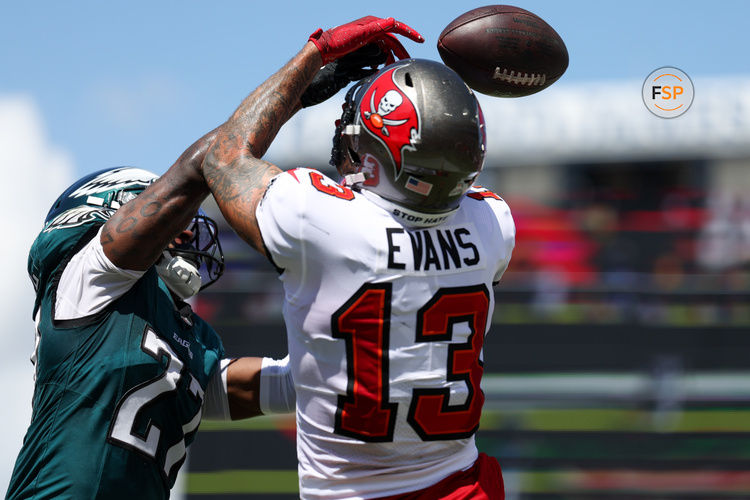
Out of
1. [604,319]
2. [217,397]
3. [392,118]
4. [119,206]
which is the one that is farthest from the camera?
[604,319]

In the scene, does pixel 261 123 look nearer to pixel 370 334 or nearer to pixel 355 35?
pixel 355 35

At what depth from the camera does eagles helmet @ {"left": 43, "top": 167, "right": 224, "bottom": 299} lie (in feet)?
9.00

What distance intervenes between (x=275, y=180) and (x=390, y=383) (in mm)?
552

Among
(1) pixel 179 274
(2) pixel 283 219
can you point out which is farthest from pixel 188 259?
(2) pixel 283 219

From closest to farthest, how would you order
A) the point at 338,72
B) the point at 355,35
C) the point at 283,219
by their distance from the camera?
1. the point at 283,219
2. the point at 355,35
3. the point at 338,72

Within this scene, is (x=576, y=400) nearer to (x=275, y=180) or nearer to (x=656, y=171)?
(x=656, y=171)

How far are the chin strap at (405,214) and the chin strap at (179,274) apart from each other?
2.92ft

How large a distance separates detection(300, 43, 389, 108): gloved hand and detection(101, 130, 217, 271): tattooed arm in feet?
1.19

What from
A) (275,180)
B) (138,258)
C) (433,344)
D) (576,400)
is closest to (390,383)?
(433,344)

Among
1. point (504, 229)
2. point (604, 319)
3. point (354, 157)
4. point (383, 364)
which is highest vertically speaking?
point (354, 157)

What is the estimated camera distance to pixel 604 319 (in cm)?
631

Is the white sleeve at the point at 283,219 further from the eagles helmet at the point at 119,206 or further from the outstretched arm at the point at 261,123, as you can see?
the eagles helmet at the point at 119,206

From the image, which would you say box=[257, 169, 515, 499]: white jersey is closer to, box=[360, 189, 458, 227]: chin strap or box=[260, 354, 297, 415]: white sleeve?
box=[360, 189, 458, 227]: chin strap

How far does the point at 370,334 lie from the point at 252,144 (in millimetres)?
626
